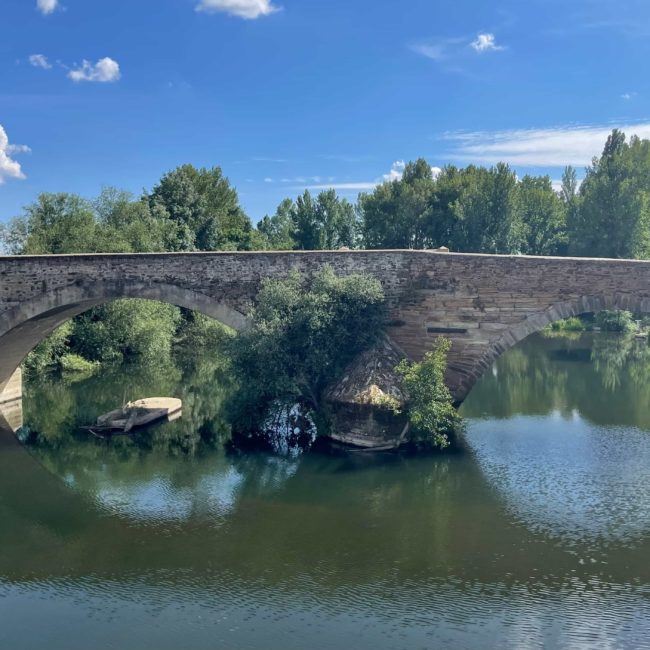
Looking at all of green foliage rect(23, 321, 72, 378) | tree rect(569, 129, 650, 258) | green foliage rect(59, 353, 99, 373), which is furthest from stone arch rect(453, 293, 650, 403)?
tree rect(569, 129, 650, 258)

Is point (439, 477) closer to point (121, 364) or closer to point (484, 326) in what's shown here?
point (484, 326)

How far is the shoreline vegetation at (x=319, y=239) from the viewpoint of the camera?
707 inches

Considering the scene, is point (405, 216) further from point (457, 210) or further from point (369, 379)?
point (369, 379)

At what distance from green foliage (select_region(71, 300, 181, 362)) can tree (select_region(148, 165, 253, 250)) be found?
7.38m

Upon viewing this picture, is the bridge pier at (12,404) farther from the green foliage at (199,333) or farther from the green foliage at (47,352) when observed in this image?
the green foliage at (199,333)

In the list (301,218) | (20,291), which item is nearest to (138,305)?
(20,291)

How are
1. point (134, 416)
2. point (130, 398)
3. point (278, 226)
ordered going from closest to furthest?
1. point (134, 416)
2. point (130, 398)
3. point (278, 226)

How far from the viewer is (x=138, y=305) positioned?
31031mm

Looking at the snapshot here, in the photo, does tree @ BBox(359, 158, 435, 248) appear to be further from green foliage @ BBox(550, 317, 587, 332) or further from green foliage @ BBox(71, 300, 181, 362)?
green foliage @ BBox(71, 300, 181, 362)

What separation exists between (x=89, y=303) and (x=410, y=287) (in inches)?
385

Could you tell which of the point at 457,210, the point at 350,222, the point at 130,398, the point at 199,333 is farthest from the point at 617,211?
the point at 130,398

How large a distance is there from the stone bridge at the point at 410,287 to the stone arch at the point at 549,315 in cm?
3

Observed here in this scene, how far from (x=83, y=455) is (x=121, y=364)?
1317 centimetres

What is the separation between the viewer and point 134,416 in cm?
2034
